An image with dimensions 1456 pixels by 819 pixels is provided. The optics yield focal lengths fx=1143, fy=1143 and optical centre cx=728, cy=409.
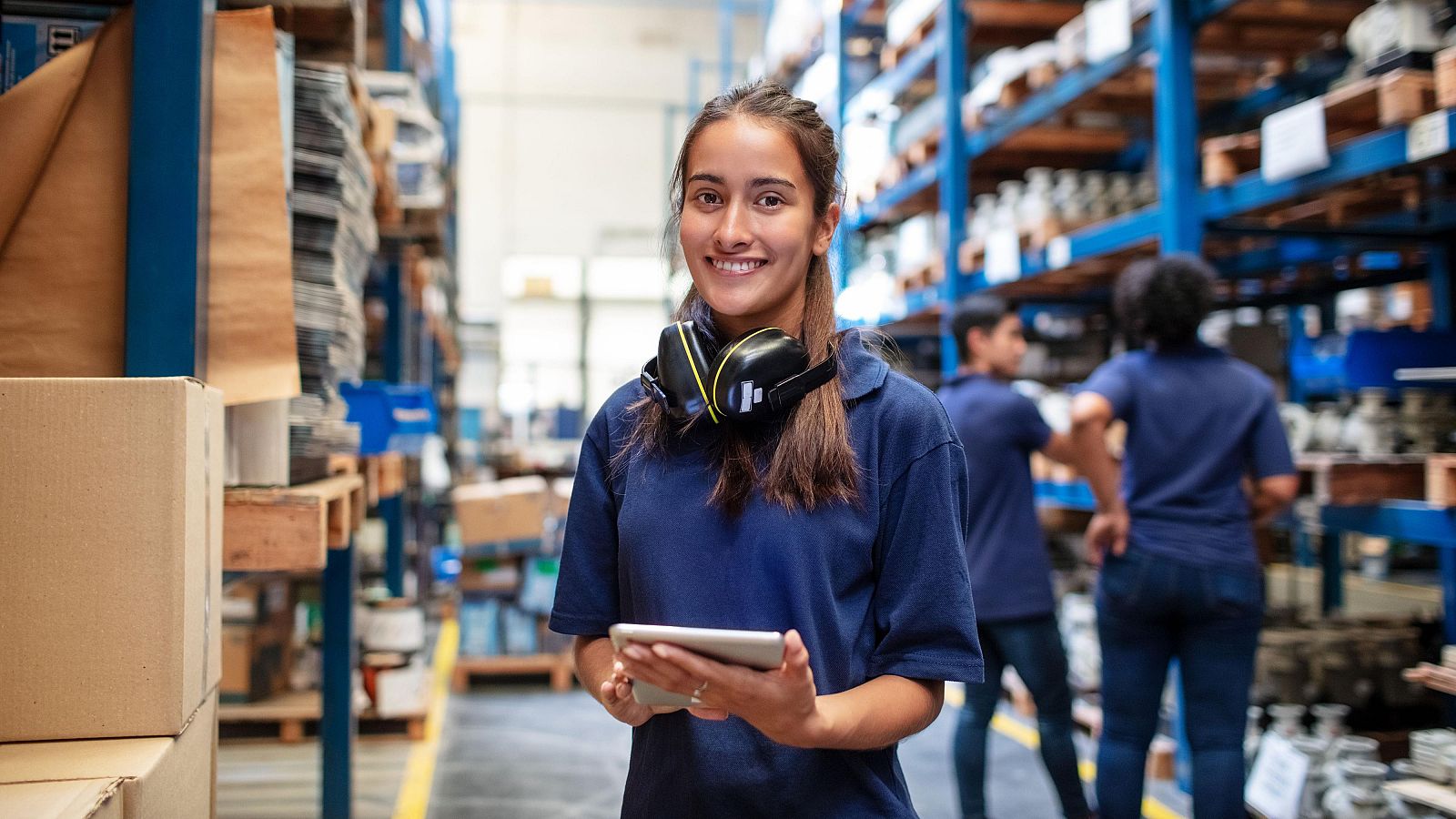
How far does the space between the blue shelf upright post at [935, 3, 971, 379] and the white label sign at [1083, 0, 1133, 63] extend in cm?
153

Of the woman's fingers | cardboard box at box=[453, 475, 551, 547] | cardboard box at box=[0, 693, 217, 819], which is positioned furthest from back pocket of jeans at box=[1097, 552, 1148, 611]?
cardboard box at box=[453, 475, 551, 547]

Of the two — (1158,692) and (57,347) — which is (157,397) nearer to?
(57,347)

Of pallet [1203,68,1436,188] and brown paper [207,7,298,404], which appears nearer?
brown paper [207,7,298,404]

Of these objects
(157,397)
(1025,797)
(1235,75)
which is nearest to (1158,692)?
(1025,797)

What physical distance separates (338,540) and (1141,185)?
4.54m

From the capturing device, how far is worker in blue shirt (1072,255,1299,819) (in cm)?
315

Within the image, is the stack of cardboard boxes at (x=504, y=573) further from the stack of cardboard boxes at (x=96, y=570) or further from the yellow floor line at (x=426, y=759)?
the stack of cardboard boxes at (x=96, y=570)

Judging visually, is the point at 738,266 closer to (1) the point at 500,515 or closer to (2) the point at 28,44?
(2) the point at 28,44

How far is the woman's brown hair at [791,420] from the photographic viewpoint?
4.43 feet

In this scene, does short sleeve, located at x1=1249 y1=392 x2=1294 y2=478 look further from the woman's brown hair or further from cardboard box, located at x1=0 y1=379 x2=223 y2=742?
cardboard box, located at x1=0 y1=379 x2=223 y2=742

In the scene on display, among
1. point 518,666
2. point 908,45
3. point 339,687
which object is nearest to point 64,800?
point 339,687

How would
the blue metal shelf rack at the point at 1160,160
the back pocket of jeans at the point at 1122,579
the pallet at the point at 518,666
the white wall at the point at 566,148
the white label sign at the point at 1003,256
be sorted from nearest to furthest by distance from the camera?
the back pocket of jeans at the point at 1122,579 < the blue metal shelf rack at the point at 1160,160 < the white label sign at the point at 1003,256 < the pallet at the point at 518,666 < the white wall at the point at 566,148

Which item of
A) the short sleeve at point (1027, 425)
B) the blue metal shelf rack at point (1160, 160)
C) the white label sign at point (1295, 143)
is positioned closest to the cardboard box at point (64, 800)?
the short sleeve at point (1027, 425)

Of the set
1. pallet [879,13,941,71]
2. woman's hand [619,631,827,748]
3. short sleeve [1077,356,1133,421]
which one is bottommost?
woman's hand [619,631,827,748]
